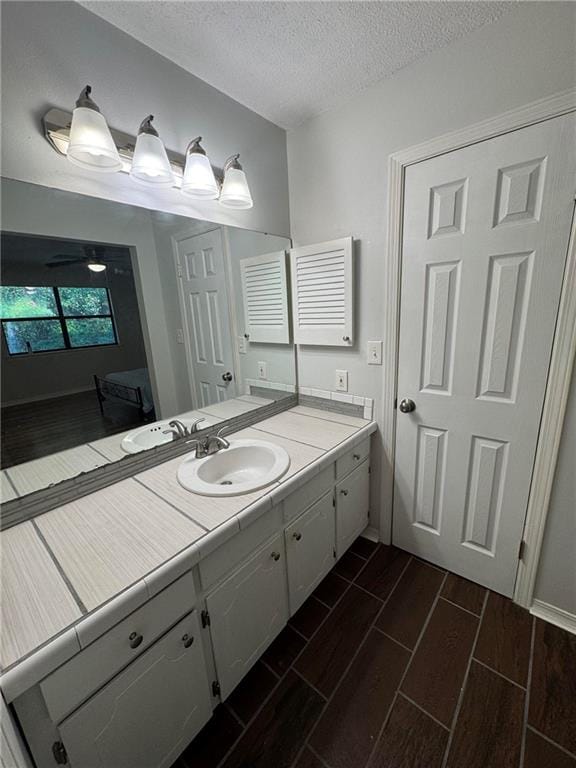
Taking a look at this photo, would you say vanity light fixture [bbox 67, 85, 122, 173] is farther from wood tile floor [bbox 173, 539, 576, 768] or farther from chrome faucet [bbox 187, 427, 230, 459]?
wood tile floor [bbox 173, 539, 576, 768]

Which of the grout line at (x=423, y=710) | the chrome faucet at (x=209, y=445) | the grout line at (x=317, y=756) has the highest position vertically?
the chrome faucet at (x=209, y=445)

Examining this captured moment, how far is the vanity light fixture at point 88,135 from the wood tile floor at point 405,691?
6.39ft

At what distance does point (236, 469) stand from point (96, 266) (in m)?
0.99

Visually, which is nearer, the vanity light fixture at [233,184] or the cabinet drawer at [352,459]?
the vanity light fixture at [233,184]

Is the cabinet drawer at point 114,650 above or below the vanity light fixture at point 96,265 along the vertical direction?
below

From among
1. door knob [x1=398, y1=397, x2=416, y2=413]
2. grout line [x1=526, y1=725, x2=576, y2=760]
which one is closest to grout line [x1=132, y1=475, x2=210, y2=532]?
door knob [x1=398, y1=397, x2=416, y2=413]

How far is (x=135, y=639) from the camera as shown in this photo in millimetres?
786

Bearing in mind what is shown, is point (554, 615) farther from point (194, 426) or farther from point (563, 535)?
point (194, 426)

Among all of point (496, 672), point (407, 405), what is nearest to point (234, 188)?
point (407, 405)

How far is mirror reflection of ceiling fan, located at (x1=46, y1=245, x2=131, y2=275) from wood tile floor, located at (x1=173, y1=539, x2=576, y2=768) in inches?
65.6

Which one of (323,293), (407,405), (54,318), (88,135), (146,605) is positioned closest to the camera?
(146,605)

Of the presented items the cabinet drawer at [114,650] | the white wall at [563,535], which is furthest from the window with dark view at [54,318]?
the white wall at [563,535]

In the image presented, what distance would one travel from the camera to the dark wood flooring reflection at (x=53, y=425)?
38.8 inches

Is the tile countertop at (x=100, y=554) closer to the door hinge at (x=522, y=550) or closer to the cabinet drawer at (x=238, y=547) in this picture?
the cabinet drawer at (x=238, y=547)
